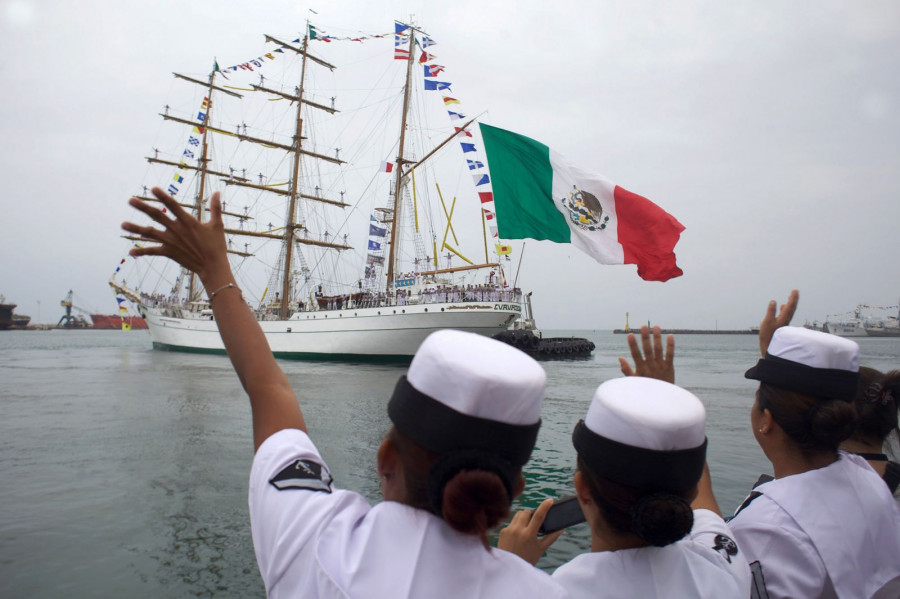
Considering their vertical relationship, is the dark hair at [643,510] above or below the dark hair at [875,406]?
below

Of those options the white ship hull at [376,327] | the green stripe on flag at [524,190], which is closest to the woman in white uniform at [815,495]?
the green stripe on flag at [524,190]

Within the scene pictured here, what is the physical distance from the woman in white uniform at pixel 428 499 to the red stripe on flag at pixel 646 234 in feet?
16.6

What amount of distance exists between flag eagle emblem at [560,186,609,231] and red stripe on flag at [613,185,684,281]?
0.31m

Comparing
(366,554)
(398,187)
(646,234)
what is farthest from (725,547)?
Answer: (398,187)

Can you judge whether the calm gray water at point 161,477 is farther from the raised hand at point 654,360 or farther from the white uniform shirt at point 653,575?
the white uniform shirt at point 653,575

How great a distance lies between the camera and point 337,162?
1849 inches

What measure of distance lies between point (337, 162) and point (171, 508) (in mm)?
42794

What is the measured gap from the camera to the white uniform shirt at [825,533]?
198 cm

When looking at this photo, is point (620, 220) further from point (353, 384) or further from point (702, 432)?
point (353, 384)

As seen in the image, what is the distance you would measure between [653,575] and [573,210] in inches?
234

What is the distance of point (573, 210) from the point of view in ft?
23.2

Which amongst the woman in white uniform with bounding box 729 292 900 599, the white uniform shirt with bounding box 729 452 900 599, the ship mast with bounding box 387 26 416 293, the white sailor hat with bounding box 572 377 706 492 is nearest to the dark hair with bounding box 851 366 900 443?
the woman in white uniform with bounding box 729 292 900 599

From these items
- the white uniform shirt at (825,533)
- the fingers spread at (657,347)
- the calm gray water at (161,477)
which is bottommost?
the calm gray water at (161,477)

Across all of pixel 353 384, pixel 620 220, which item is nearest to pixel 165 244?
pixel 620 220
